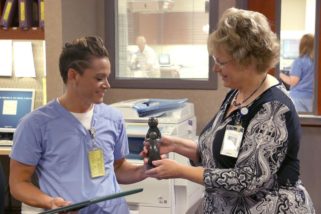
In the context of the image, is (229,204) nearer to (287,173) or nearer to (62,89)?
(287,173)

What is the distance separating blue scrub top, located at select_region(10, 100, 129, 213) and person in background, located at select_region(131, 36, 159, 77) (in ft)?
6.29

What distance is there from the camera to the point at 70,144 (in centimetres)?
174

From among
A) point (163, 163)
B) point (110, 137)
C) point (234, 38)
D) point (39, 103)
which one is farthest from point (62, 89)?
point (234, 38)

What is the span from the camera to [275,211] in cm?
164

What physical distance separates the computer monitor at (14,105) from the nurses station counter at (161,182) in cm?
107

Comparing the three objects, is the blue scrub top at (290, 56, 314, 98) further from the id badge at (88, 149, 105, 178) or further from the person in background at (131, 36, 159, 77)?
the id badge at (88, 149, 105, 178)

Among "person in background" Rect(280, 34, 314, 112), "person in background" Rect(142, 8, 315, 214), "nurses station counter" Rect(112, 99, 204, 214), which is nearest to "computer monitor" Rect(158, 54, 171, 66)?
"nurses station counter" Rect(112, 99, 204, 214)

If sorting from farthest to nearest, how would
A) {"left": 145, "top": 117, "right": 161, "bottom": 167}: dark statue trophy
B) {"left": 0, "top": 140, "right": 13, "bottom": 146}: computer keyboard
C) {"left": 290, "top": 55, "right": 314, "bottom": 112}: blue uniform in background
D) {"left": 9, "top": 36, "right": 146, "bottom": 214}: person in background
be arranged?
{"left": 290, "top": 55, "right": 314, "bottom": 112}: blue uniform in background → {"left": 0, "top": 140, "right": 13, "bottom": 146}: computer keyboard → {"left": 145, "top": 117, "right": 161, "bottom": 167}: dark statue trophy → {"left": 9, "top": 36, "right": 146, "bottom": 214}: person in background

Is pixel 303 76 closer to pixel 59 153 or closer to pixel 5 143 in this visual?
pixel 5 143

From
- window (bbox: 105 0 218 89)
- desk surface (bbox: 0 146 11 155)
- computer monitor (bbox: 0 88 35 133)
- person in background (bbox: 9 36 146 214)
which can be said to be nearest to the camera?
person in background (bbox: 9 36 146 214)

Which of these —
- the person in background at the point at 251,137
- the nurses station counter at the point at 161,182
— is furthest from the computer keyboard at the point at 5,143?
the person in background at the point at 251,137

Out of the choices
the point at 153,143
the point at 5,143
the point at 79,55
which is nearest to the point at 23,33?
the point at 5,143

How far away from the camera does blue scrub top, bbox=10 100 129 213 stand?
1.69 m

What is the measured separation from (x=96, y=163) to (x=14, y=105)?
2159mm
